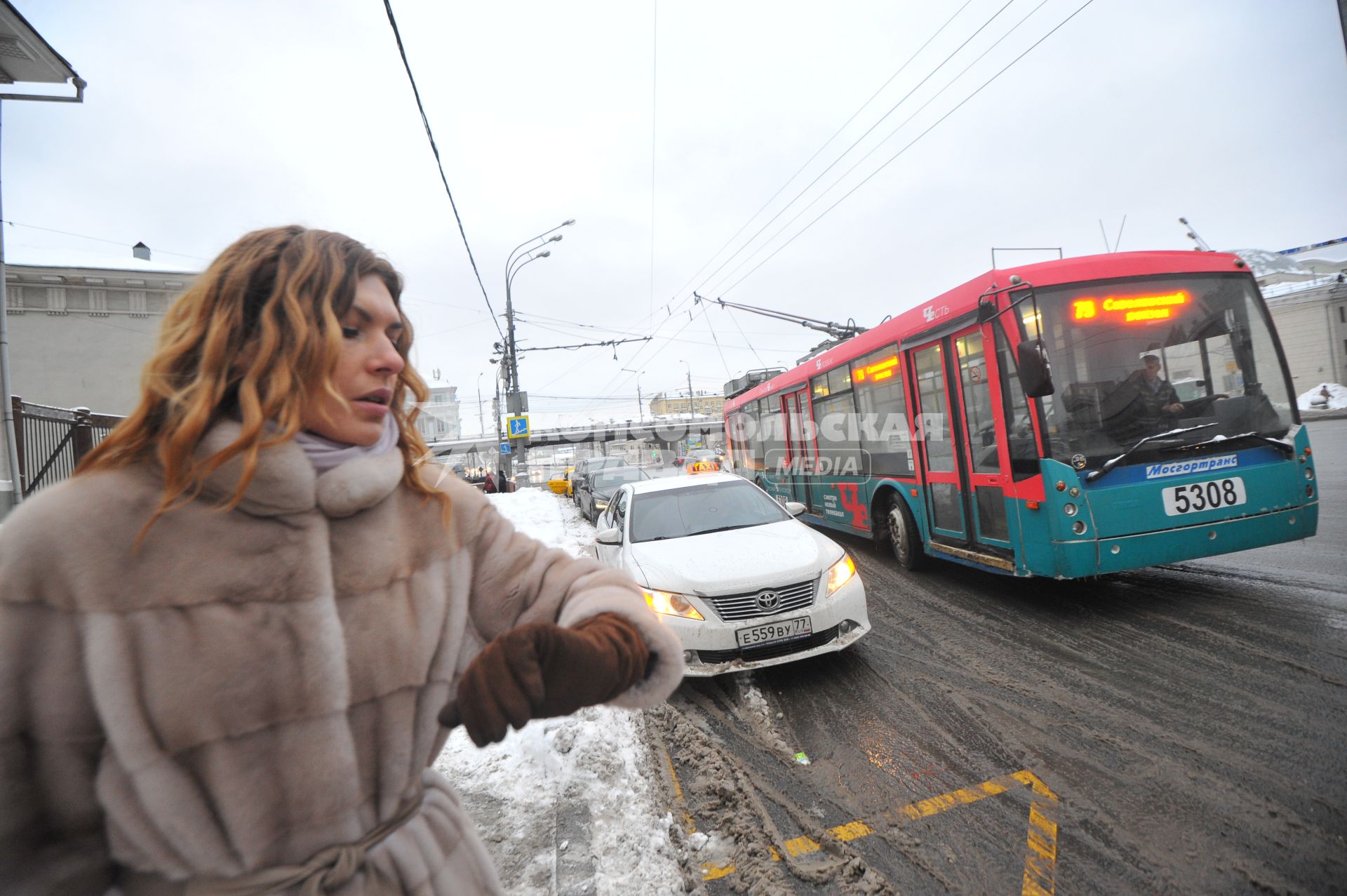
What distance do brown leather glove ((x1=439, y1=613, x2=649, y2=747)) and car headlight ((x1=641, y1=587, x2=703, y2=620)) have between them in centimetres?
331

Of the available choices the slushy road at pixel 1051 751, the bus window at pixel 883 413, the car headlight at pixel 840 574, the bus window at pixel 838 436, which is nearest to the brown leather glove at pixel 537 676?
the slushy road at pixel 1051 751

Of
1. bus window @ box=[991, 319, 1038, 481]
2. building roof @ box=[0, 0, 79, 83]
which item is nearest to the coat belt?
bus window @ box=[991, 319, 1038, 481]

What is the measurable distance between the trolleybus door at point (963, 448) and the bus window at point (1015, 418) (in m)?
0.14

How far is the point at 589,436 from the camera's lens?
2773 inches

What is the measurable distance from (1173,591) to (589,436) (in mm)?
66252

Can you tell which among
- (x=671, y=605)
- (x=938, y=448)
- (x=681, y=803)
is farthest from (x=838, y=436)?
(x=681, y=803)

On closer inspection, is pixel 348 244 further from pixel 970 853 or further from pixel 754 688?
pixel 754 688

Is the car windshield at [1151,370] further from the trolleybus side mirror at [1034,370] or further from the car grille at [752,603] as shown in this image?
the car grille at [752,603]

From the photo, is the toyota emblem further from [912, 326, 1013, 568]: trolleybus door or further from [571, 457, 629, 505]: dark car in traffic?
[571, 457, 629, 505]: dark car in traffic

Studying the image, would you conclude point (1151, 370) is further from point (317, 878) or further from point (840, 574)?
point (317, 878)

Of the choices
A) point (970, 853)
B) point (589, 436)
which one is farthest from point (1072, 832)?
point (589, 436)

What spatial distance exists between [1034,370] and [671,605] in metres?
3.27

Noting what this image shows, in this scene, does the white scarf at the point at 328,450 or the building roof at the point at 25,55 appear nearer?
the white scarf at the point at 328,450

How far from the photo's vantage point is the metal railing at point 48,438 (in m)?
8.43
